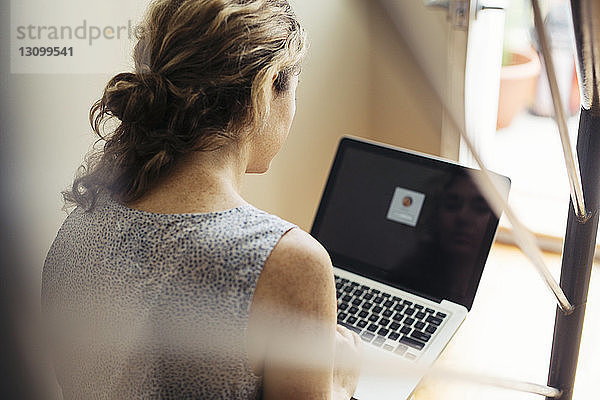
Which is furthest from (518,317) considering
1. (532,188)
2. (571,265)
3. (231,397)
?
(231,397)

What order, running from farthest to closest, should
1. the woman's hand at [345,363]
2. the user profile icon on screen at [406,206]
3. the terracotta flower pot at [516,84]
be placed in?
the terracotta flower pot at [516,84] < the user profile icon on screen at [406,206] < the woman's hand at [345,363]

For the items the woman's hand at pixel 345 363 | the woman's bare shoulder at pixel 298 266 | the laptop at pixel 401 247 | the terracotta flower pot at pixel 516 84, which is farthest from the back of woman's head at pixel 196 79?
the terracotta flower pot at pixel 516 84

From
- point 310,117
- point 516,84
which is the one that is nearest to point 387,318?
point 310,117

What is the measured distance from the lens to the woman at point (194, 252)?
0.56m

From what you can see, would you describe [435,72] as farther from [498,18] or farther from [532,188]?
[532,188]

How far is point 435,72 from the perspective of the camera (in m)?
0.20

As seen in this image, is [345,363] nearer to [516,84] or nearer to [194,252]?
[194,252]

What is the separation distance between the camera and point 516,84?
1425 millimetres

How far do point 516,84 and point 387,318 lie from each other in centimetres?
76

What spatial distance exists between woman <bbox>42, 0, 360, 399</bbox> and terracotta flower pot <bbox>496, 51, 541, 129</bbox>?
0.84 m

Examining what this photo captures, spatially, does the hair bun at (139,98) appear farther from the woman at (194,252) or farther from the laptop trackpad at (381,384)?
the laptop trackpad at (381,384)

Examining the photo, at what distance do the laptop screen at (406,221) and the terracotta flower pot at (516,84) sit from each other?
517 millimetres

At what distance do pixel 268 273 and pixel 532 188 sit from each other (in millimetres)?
1132

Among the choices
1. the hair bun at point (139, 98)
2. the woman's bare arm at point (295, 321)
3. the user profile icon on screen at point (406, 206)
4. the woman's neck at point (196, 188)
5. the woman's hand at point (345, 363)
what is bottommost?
the woman's hand at point (345, 363)
